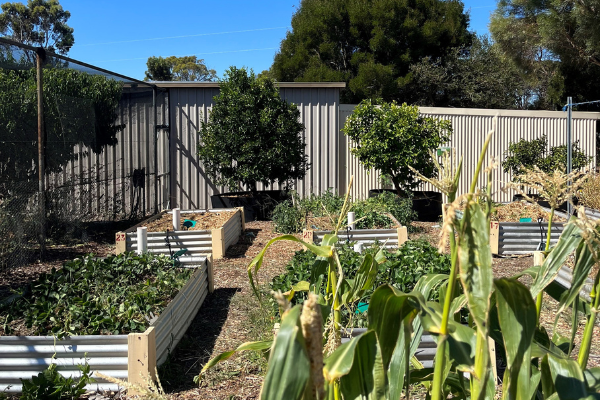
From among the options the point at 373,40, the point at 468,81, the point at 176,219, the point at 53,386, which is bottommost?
the point at 53,386

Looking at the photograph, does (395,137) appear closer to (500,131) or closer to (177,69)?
(500,131)

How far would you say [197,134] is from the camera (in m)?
14.4

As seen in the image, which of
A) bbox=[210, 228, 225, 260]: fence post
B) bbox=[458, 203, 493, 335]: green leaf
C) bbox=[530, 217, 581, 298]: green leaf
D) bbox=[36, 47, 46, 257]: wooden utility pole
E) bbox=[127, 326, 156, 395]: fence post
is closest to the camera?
bbox=[458, 203, 493, 335]: green leaf

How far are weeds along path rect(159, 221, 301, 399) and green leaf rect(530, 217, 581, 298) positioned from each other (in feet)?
4.13

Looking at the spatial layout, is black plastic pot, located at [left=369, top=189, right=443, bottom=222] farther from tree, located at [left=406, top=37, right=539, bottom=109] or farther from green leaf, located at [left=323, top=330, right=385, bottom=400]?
tree, located at [left=406, top=37, right=539, bottom=109]

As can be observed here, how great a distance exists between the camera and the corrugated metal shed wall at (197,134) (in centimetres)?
1439

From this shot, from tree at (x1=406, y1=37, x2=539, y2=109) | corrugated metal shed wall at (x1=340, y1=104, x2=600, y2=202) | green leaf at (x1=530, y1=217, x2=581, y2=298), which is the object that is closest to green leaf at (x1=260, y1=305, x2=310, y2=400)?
green leaf at (x1=530, y1=217, x2=581, y2=298)

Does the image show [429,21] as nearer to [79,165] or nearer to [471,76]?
[471,76]

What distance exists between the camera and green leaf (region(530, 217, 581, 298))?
162 cm

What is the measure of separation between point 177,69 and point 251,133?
42.9 meters

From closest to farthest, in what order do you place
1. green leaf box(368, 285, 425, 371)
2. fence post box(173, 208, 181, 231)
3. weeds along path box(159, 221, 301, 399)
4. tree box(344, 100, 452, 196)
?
green leaf box(368, 285, 425, 371) < weeds along path box(159, 221, 301, 399) < fence post box(173, 208, 181, 231) < tree box(344, 100, 452, 196)

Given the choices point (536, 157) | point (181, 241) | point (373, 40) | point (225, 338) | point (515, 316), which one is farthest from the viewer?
point (373, 40)

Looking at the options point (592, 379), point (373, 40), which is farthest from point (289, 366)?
point (373, 40)

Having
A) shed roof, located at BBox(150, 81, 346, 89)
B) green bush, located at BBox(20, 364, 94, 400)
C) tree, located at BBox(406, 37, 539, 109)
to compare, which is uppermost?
tree, located at BBox(406, 37, 539, 109)
